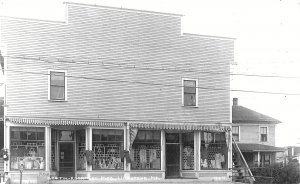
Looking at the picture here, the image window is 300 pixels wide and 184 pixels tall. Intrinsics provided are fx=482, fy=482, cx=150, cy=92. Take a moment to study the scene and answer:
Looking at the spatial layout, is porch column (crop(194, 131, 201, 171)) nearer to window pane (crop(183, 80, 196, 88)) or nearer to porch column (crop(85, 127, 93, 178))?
window pane (crop(183, 80, 196, 88))

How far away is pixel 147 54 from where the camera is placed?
2942cm

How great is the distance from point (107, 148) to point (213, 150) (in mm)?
7192

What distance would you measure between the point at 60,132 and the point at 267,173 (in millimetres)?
15311

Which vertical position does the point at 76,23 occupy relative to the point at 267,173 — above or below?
above

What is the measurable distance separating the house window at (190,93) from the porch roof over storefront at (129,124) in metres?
1.34

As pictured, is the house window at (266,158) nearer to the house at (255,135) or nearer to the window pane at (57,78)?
the house at (255,135)

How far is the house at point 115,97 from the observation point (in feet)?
87.0

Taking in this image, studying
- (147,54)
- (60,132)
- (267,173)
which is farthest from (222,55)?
(60,132)

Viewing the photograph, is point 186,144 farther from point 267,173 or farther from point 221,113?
point 267,173

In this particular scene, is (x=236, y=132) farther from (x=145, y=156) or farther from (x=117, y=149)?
→ (x=117, y=149)

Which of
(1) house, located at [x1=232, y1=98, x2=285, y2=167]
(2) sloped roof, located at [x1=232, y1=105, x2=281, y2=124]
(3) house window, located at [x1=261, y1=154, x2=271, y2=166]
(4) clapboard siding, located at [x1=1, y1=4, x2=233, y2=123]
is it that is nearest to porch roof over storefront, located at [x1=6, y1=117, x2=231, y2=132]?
(4) clapboard siding, located at [x1=1, y1=4, x2=233, y2=123]

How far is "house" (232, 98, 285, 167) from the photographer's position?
138ft

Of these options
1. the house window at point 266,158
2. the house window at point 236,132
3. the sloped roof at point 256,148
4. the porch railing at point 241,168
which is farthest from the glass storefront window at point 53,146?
the house window at point 266,158

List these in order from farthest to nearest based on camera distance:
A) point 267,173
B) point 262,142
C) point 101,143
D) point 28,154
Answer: point 262,142 < point 267,173 < point 101,143 < point 28,154
